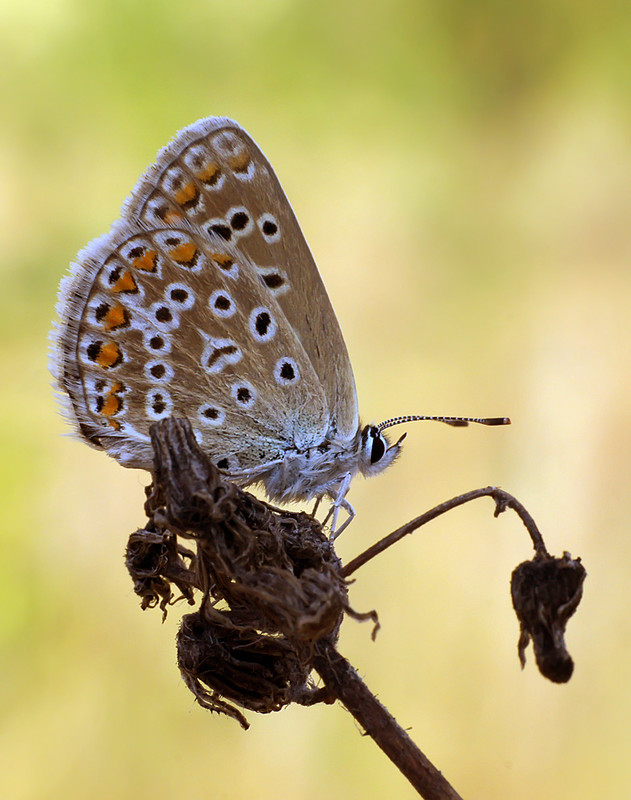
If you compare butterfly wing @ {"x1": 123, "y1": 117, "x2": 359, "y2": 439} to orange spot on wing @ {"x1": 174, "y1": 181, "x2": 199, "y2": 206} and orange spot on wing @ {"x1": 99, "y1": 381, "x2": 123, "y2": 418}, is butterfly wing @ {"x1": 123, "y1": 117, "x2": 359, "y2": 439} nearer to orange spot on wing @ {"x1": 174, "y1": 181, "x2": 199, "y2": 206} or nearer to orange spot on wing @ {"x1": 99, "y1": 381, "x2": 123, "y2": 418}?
orange spot on wing @ {"x1": 174, "y1": 181, "x2": 199, "y2": 206}

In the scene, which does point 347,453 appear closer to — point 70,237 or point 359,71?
point 70,237

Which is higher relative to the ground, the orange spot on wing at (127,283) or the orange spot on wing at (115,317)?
the orange spot on wing at (127,283)

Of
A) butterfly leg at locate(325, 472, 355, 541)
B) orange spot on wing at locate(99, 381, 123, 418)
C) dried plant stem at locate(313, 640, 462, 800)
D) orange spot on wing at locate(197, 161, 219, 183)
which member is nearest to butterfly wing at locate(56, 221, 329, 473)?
orange spot on wing at locate(99, 381, 123, 418)

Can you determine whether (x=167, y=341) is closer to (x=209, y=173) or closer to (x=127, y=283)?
(x=127, y=283)

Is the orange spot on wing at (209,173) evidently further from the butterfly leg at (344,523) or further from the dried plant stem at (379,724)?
the dried plant stem at (379,724)

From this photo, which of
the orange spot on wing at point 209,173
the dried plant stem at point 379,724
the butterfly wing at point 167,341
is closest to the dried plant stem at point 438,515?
the dried plant stem at point 379,724

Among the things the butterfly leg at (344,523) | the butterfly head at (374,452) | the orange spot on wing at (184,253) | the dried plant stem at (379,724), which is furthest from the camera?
the butterfly head at (374,452)

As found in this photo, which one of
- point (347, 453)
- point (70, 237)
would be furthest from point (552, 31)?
point (347, 453)

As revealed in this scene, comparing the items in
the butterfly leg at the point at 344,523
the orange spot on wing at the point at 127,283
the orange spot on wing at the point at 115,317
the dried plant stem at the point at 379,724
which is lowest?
the dried plant stem at the point at 379,724
